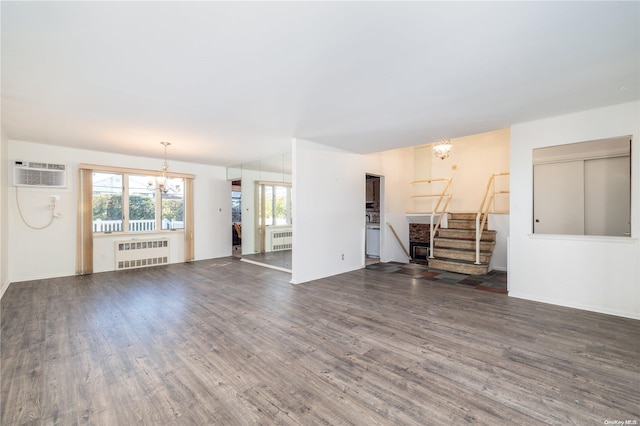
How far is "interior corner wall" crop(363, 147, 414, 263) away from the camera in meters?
7.09

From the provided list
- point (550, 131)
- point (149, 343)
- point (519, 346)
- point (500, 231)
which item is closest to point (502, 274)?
point (500, 231)

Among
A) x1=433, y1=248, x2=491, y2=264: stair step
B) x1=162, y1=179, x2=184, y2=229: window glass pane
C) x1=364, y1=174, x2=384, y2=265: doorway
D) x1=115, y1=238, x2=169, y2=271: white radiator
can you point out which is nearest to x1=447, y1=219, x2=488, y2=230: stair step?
x1=433, y1=248, x2=491, y2=264: stair step

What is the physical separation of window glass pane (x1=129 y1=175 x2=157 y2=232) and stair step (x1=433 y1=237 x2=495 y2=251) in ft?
23.5

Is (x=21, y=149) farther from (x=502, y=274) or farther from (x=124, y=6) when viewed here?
(x=502, y=274)

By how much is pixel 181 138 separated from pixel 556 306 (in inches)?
259

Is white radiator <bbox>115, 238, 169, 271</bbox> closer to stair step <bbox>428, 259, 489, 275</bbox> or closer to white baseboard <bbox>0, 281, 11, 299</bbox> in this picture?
white baseboard <bbox>0, 281, 11, 299</bbox>

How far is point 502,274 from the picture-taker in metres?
5.64

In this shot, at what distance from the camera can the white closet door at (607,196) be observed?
500 centimetres

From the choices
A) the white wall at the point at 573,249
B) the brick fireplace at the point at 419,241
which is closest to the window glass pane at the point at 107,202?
the brick fireplace at the point at 419,241

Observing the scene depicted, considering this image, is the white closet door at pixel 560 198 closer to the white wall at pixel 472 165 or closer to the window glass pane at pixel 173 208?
the white wall at pixel 472 165

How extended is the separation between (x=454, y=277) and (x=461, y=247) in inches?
41.0

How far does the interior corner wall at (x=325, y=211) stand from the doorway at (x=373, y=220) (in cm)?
142

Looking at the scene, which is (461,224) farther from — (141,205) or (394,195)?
(141,205)

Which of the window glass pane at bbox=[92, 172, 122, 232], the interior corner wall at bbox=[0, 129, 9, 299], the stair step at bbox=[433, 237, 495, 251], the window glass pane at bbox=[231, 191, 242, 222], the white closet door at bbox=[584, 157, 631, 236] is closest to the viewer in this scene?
the interior corner wall at bbox=[0, 129, 9, 299]
